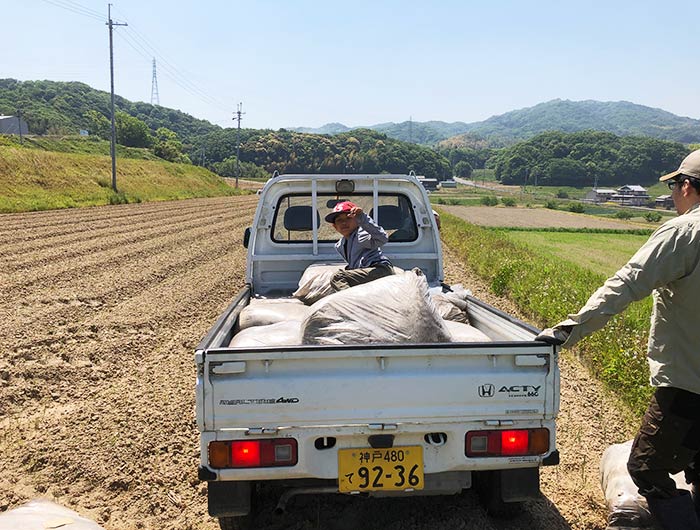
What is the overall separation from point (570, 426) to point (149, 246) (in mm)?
12039

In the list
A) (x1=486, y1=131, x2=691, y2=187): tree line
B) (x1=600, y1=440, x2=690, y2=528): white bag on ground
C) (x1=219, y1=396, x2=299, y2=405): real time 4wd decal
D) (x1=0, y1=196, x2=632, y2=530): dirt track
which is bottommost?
(x1=0, y1=196, x2=632, y2=530): dirt track

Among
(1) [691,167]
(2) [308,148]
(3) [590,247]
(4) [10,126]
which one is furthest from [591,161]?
(1) [691,167]

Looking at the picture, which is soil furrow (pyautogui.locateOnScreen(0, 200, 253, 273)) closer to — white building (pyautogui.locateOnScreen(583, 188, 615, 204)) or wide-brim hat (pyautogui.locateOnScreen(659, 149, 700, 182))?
wide-brim hat (pyautogui.locateOnScreen(659, 149, 700, 182))

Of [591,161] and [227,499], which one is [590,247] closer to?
[227,499]

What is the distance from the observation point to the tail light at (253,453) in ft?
7.99

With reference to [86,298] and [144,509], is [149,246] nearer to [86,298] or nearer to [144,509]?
[86,298]

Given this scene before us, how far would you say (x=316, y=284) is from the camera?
424 cm

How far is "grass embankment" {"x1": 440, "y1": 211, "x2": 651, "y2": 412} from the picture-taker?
507 centimetres

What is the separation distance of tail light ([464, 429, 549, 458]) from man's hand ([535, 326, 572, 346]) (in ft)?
1.39

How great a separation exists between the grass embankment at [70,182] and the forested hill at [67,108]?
4094 centimetres

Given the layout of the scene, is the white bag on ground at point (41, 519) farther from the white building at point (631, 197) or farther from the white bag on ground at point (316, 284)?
the white building at point (631, 197)

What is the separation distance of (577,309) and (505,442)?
519 centimetres

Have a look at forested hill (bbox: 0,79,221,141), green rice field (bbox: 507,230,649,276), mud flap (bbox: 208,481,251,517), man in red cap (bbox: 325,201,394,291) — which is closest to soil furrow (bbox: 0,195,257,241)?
man in red cap (bbox: 325,201,394,291)

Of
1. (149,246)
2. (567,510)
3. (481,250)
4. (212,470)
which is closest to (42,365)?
(212,470)
